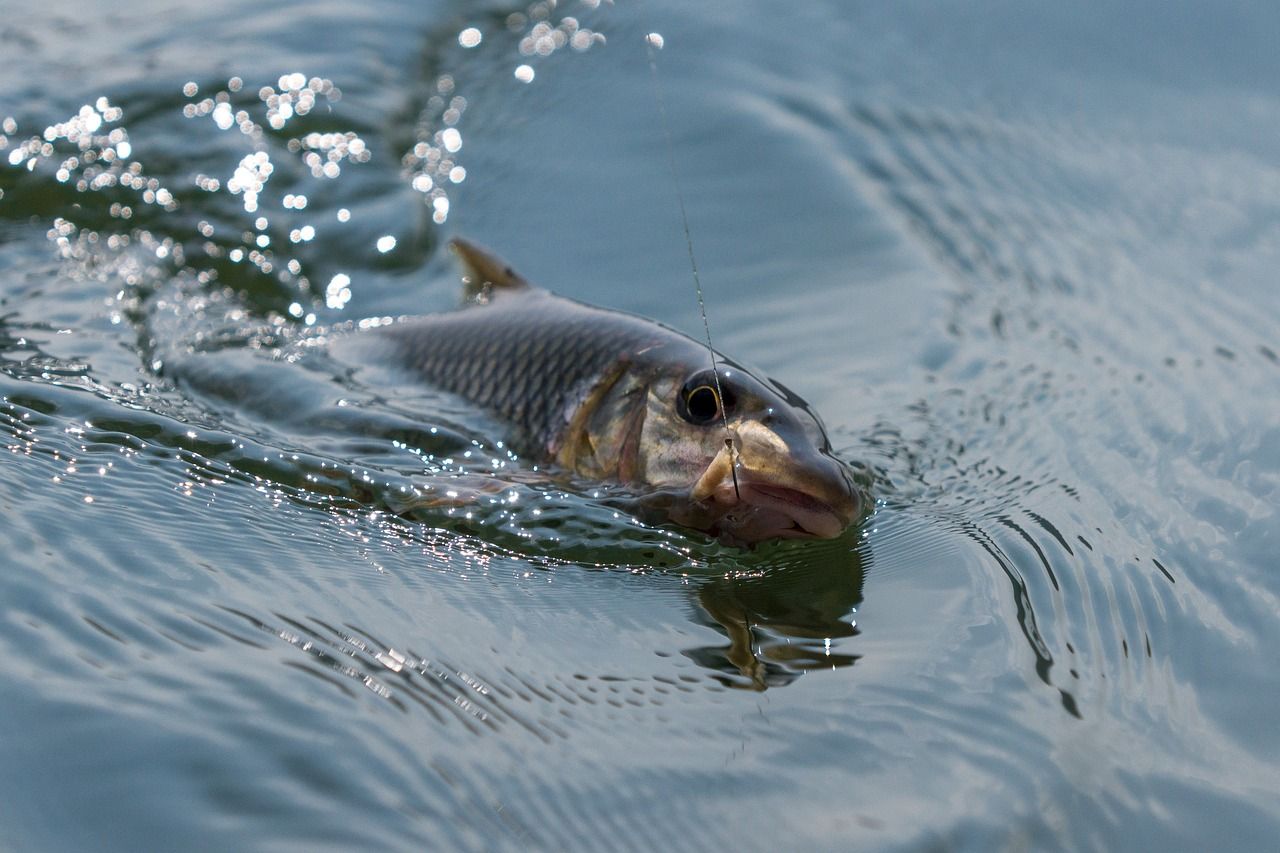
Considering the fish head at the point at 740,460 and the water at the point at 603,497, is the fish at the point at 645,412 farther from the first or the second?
the water at the point at 603,497

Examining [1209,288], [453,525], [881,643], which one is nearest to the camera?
[881,643]

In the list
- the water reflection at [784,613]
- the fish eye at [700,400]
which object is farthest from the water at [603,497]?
the fish eye at [700,400]

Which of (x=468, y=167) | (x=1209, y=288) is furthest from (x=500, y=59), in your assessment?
(x=1209, y=288)

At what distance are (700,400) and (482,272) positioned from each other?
147 centimetres

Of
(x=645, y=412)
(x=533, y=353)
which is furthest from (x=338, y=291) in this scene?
(x=645, y=412)

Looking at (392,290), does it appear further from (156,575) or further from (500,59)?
(156,575)

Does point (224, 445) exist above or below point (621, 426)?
below

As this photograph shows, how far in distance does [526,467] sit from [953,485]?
1219 millimetres

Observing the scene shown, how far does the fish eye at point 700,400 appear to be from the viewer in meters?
3.69

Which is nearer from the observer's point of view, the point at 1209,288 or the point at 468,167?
the point at 1209,288

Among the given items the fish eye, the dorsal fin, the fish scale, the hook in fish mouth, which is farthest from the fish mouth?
the dorsal fin

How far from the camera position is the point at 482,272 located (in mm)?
4938

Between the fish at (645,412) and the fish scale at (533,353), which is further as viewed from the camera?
the fish scale at (533,353)

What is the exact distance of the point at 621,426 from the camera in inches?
154
